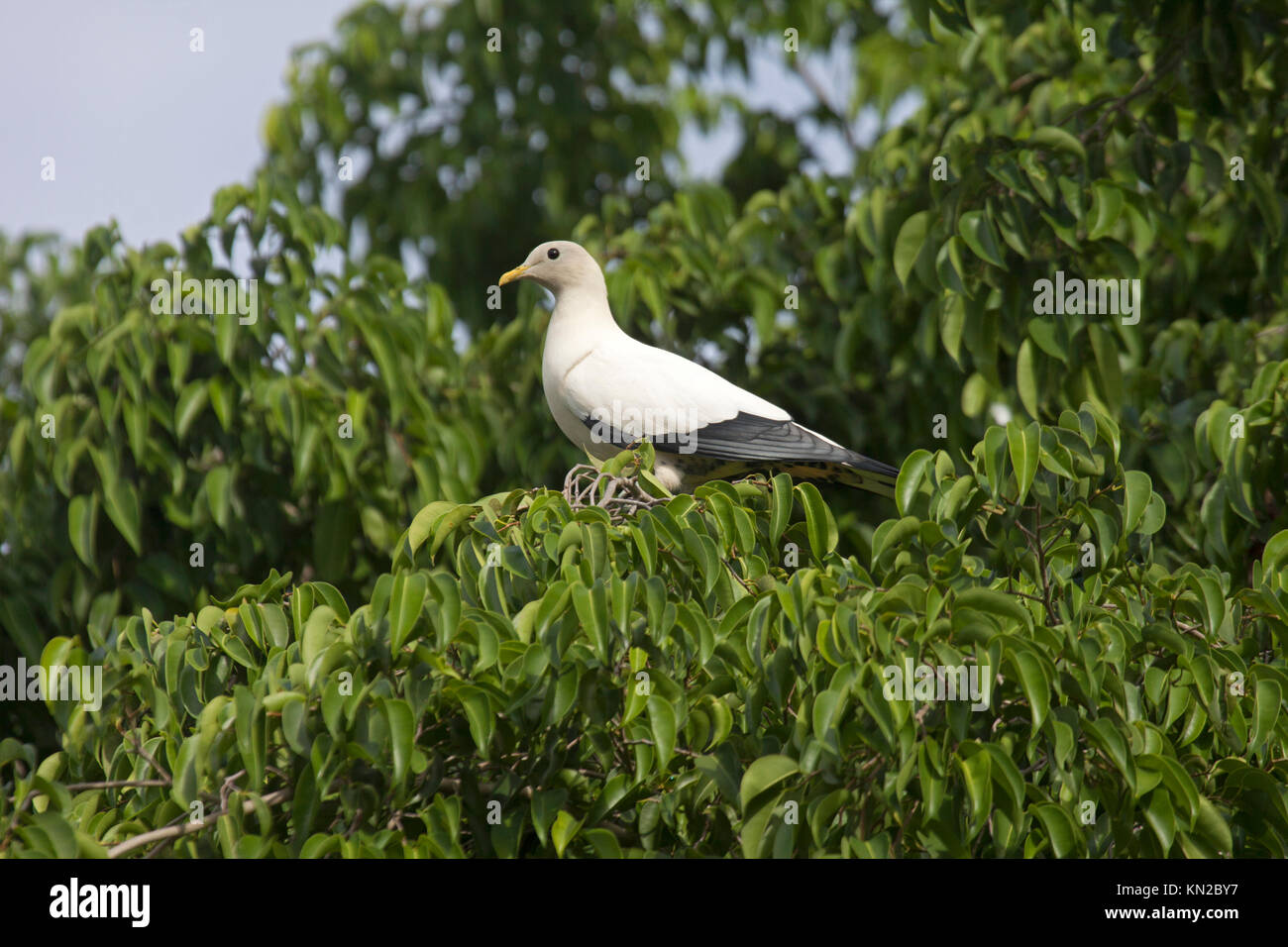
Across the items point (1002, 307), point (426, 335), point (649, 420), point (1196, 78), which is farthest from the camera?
point (426, 335)

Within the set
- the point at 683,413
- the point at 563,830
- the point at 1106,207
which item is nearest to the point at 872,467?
the point at 683,413

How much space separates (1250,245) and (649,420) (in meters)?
2.92

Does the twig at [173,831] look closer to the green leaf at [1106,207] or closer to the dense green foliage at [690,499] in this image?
the dense green foliage at [690,499]

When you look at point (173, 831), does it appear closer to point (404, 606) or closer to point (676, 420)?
point (404, 606)

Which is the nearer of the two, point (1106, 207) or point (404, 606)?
point (404, 606)

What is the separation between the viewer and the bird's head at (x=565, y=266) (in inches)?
202

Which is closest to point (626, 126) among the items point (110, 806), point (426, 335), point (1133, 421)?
point (426, 335)

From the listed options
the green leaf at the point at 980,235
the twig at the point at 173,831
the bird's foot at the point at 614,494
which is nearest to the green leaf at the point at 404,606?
the twig at the point at 173,831

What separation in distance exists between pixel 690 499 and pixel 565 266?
2.07 metres

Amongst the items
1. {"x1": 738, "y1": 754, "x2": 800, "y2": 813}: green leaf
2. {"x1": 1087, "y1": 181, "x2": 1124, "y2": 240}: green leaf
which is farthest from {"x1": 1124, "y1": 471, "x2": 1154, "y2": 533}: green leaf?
{"x1": 1087, "y1": 181, "x2": 1124, "y2": 240}: green leaf

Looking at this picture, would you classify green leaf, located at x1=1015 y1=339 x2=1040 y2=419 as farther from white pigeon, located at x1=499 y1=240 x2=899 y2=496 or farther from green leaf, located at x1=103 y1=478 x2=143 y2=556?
green leaf, located at x1=103 y1=478 x2=143 y2=556

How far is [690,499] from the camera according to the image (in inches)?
132

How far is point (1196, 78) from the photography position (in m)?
5.32

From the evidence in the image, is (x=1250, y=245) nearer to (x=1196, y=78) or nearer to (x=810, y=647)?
(x=1196, y=78)
